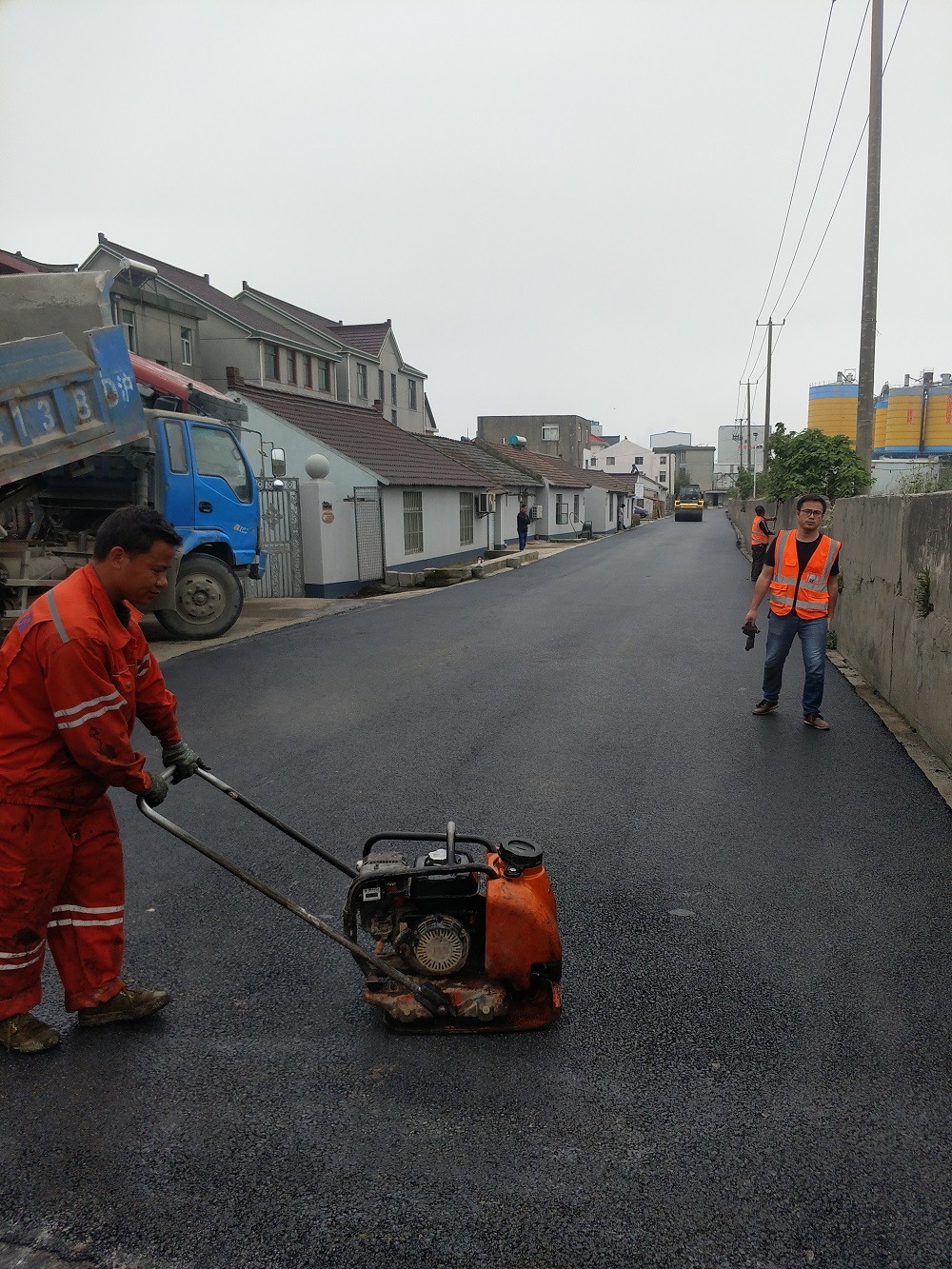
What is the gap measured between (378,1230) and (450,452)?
102 feet

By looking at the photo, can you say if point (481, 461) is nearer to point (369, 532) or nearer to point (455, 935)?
point (369, 532)

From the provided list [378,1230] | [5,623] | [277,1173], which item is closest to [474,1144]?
[378,1230]

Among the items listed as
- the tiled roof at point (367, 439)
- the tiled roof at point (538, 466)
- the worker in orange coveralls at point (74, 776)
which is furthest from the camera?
the tiled roof at point (538, 466)

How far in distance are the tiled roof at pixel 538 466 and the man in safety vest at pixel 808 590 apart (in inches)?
1307

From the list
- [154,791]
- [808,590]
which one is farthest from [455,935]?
[808,590]

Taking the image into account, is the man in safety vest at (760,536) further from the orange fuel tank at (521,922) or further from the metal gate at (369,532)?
the orange fuel tank at (521,922)

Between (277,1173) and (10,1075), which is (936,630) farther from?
(10,1075)

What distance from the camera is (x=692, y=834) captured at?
4750 mm

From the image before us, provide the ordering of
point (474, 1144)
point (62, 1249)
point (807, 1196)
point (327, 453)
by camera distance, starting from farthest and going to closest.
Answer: point (327, 453) → point (474, 1144) → point (807, 1196) → point (62, 1249)

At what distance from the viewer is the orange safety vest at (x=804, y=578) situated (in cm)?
671

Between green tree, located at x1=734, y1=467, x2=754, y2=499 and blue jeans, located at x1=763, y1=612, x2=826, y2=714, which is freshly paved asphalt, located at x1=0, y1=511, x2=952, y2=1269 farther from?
green tree, located at x1=734, y1=467, x2=754, y2=499

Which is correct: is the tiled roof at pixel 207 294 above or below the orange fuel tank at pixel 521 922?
above

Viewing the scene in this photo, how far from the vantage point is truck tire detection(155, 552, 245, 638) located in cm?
1145

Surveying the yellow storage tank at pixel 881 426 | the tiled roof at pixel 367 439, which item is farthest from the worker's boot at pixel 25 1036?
the yellow storage tank at pixel 881 426
